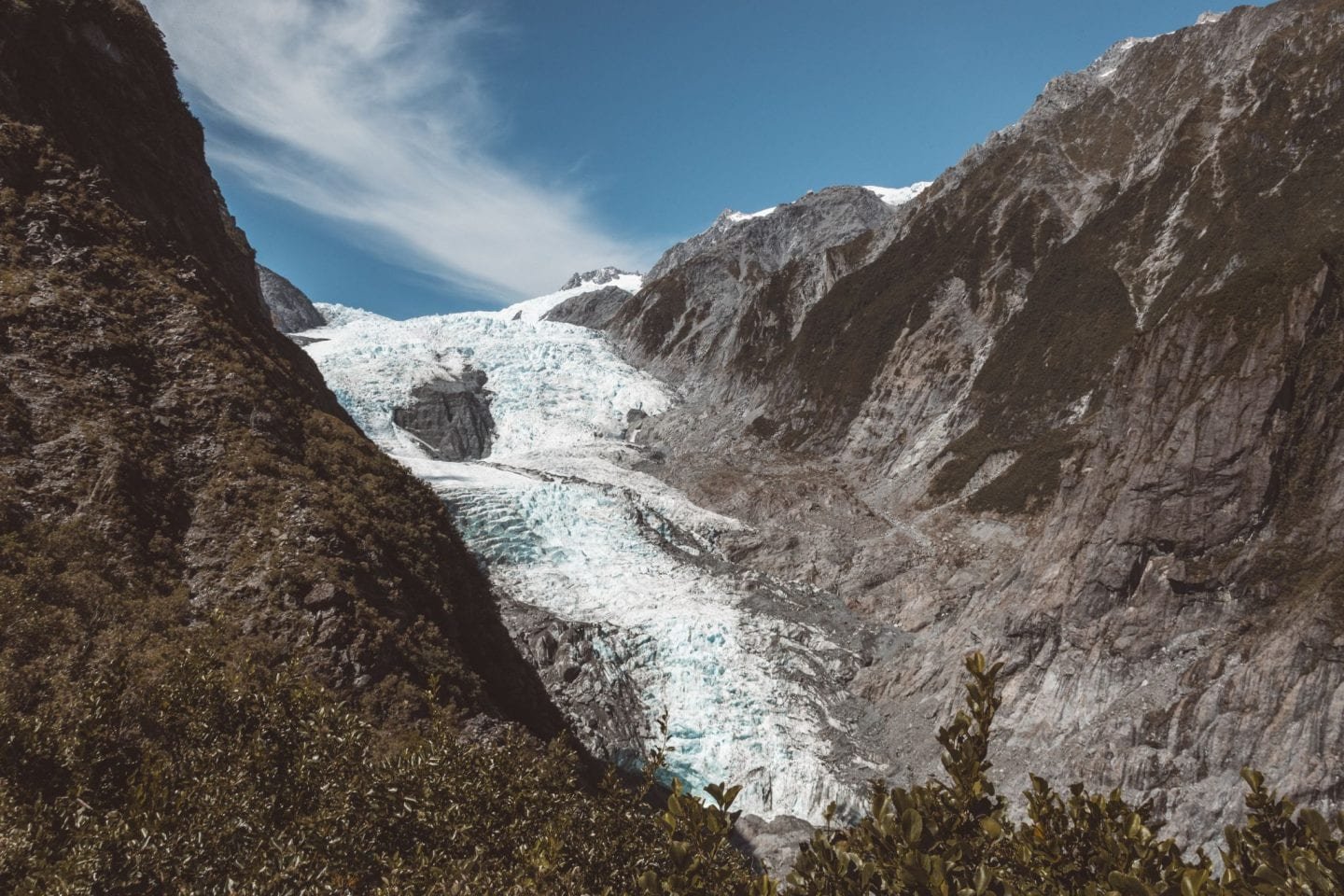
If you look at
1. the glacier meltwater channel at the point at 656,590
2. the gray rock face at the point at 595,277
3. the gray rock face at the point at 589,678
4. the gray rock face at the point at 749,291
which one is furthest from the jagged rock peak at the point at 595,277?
the gray rock face at the point at 589,678

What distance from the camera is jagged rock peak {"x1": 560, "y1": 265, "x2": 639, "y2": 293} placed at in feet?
556

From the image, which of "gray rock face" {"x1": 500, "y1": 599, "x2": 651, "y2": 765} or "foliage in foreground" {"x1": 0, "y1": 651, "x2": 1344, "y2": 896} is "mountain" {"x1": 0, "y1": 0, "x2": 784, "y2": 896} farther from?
"gray rock face" {"x1": 500, "y1": 599, "x2": 651, "y2": 765}

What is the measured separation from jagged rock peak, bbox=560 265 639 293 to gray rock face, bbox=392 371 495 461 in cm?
9944

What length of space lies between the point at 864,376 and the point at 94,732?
62547mm

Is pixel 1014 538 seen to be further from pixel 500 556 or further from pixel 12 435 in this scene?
pixel 12 435

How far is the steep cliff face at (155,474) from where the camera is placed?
1305cm

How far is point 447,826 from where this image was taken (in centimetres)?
661

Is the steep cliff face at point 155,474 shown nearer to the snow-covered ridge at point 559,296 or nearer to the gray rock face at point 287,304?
the gray rock face at point 287,304

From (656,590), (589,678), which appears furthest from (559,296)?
(589,678)

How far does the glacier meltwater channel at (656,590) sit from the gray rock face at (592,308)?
47302mm

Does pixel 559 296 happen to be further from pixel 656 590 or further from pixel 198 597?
pixel 198 597

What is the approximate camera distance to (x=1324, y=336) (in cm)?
2436

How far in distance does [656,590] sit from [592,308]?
3748 inches

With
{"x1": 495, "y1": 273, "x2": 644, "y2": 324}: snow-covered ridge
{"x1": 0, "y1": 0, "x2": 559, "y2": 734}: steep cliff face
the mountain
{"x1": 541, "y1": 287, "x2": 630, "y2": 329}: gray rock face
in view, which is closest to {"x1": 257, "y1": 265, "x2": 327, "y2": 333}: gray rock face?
{"x1": 495, "y1": 273, "x2": 644, "y2": 324}: snow-covered ridge
